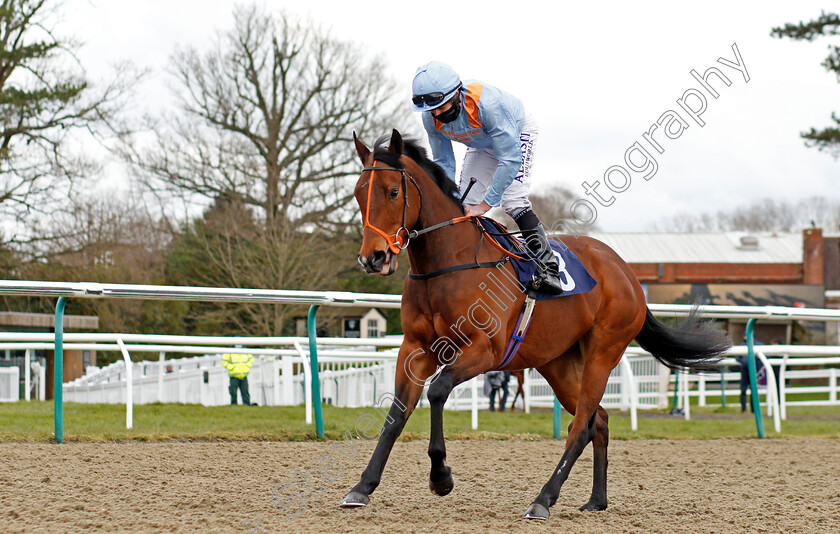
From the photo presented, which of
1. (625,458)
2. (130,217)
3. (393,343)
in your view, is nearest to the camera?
(625,458)

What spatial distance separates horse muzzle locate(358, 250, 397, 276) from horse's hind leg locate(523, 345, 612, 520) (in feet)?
4.47

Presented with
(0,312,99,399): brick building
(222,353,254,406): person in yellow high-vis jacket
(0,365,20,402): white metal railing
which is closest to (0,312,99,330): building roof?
(0,312,99,399): brick building

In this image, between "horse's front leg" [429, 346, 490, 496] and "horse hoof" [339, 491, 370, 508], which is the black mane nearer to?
"horse's front leg" [429, 346, 490, 496]

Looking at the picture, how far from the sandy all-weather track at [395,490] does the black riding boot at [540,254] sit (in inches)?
47.5

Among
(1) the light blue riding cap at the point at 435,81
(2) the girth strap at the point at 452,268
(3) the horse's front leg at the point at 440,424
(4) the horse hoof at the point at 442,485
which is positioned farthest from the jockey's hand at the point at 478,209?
(4) the horse hoof at the point at 442,485

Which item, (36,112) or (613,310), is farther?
(36,112)

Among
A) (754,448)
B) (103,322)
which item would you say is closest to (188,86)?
(103,322)

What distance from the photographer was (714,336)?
5781 millimetres

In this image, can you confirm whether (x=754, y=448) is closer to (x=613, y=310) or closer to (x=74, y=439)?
(x=613, y=310)

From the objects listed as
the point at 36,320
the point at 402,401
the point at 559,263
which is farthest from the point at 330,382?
the point at 402,401

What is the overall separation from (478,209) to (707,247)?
4840cm

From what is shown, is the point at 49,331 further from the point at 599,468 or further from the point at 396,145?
the point at 599,468

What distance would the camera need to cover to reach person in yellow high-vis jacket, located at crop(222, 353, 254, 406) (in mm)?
11797

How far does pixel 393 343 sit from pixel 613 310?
120 inches
